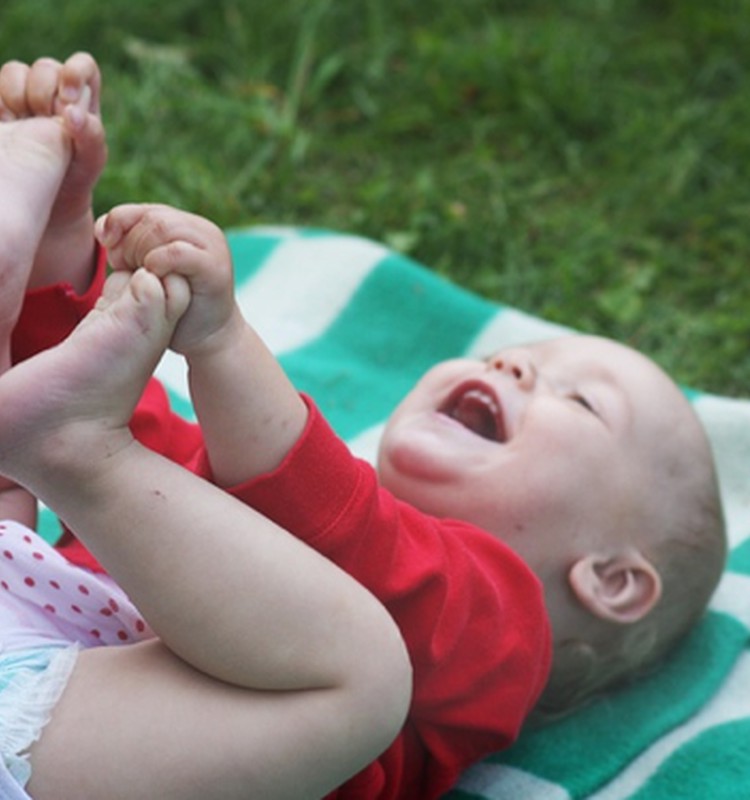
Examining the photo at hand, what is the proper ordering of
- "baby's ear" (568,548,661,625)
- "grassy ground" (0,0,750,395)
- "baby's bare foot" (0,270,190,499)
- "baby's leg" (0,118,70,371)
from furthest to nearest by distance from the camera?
"grassy ground" (0,0,750,395) < "baby's ear" (568,548,661,625) < "baby's leg" (0,118,70,371) < "baby's bare foot" (0,270,190,499)

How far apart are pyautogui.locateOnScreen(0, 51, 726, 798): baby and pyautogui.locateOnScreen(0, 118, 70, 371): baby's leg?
9cm

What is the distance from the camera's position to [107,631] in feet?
5.36

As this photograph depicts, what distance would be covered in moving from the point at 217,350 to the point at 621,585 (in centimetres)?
72

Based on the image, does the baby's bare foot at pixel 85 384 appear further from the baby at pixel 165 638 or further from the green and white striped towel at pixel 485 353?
the green and white striped towel at pixel 485 353

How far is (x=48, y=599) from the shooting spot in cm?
159

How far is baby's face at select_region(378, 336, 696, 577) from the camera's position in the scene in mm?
1846

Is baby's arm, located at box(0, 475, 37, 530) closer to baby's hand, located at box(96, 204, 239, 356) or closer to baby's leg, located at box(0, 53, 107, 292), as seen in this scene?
baby's leg, located at box(0, 53, 107, 292)

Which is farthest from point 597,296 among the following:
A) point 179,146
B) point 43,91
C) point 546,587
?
point 43,91

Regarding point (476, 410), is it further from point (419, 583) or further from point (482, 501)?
point (419, 583)

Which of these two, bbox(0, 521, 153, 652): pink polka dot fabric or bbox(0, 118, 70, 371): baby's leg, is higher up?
bbox(0, 118, 70, 371): baby's leg

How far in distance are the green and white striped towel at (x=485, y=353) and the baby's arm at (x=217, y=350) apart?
62 cm

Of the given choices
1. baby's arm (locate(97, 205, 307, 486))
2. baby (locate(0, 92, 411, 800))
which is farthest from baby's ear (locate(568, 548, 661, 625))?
baby's arm (locate(97, 205, 307, 486))

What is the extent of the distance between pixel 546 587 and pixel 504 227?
1.43 m

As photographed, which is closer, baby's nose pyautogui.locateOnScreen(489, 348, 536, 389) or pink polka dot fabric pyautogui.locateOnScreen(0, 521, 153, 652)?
pink polka dot fabric pyautogui.locateOnScreen(0, 521, 153, 652)
